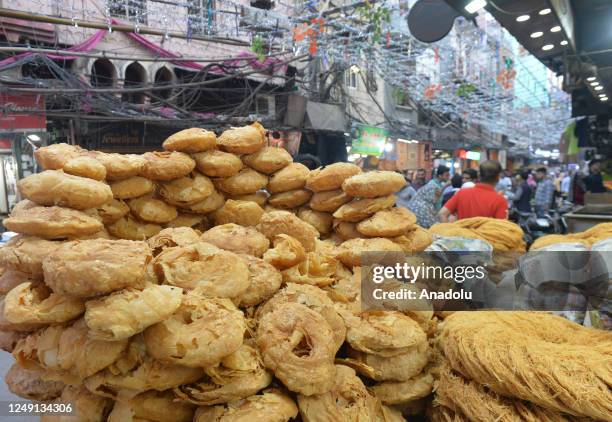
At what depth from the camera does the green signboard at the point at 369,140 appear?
1333cm

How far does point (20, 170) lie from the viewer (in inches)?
339

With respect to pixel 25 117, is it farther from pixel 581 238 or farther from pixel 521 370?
pixel 521 370

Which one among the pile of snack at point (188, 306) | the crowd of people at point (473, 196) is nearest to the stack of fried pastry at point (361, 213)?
the pile of snack at point (188, 306)

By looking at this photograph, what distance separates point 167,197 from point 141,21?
7584 millimetres

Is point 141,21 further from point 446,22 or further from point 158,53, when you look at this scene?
point 446,22

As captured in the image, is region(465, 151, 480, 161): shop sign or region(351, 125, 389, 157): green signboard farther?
region(465, 151, 480, 161): shop sign

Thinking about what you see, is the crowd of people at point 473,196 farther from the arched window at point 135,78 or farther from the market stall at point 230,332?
the arched window at point 135,78

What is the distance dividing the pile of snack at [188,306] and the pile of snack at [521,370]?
189 mm

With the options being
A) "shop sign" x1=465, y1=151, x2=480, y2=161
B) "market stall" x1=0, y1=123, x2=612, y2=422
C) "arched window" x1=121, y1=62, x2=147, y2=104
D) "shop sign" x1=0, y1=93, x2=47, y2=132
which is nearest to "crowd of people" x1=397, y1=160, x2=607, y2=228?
"market stall" x1=0, y1=123, x2=612, y2=422

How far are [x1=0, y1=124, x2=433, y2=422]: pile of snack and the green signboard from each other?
35.5 ft

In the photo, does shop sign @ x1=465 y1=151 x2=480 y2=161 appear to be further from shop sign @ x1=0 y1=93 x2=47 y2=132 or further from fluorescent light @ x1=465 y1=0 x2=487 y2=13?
shop sign @ x1=0 y1=93 x2=47 y2=132

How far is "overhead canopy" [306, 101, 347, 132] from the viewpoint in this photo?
1045 cm

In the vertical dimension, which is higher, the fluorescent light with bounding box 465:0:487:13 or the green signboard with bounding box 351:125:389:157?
the fluorescent light with bounding box 465:0:487:13

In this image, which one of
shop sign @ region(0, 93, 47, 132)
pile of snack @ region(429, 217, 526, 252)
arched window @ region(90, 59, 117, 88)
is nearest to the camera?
pile of snack @ region(429, 217, 526, 252)
